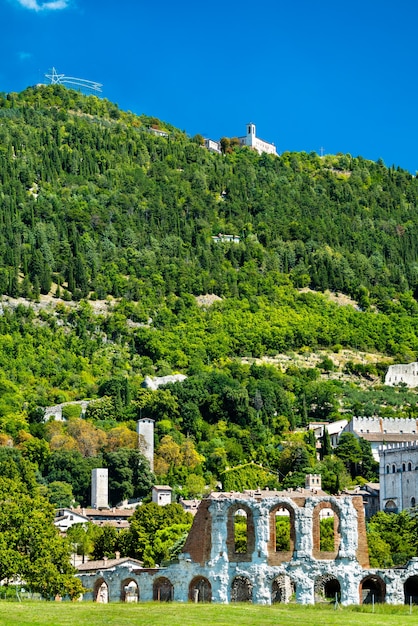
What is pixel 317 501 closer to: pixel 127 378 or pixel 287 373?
pixel 127 378

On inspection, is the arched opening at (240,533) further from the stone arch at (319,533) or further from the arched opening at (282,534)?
the stone arch at (319,533)

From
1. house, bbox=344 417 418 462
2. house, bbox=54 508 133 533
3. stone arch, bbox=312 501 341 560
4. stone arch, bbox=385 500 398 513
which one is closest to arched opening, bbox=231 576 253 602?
stone arch, bbox=312 501 341 560

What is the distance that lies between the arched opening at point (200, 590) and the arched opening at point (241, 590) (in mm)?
1275

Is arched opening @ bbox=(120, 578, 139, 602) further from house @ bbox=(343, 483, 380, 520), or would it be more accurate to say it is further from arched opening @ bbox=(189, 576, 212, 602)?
house @ bbox=(343, 483, 380, 520)

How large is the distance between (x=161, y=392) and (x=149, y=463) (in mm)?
15987

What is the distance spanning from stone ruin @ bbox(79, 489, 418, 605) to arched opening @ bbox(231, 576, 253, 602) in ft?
0.17

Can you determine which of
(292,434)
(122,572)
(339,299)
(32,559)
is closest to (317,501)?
(122,572)

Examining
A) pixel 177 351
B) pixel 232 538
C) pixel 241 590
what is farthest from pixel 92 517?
pixel 177 351

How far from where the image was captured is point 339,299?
194m

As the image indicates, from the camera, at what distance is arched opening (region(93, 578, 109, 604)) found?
61125 mm

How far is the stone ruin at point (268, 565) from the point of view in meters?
54.9

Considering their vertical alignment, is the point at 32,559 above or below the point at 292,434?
below

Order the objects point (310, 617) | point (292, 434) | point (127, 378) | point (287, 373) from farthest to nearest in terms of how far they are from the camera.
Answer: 1. point (287, 373)
2. point (127, 378)
3. point (292, 434)
4. point (310, 617)

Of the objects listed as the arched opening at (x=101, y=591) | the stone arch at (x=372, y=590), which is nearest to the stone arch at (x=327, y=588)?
the stone arch at (x=372, y=590)
